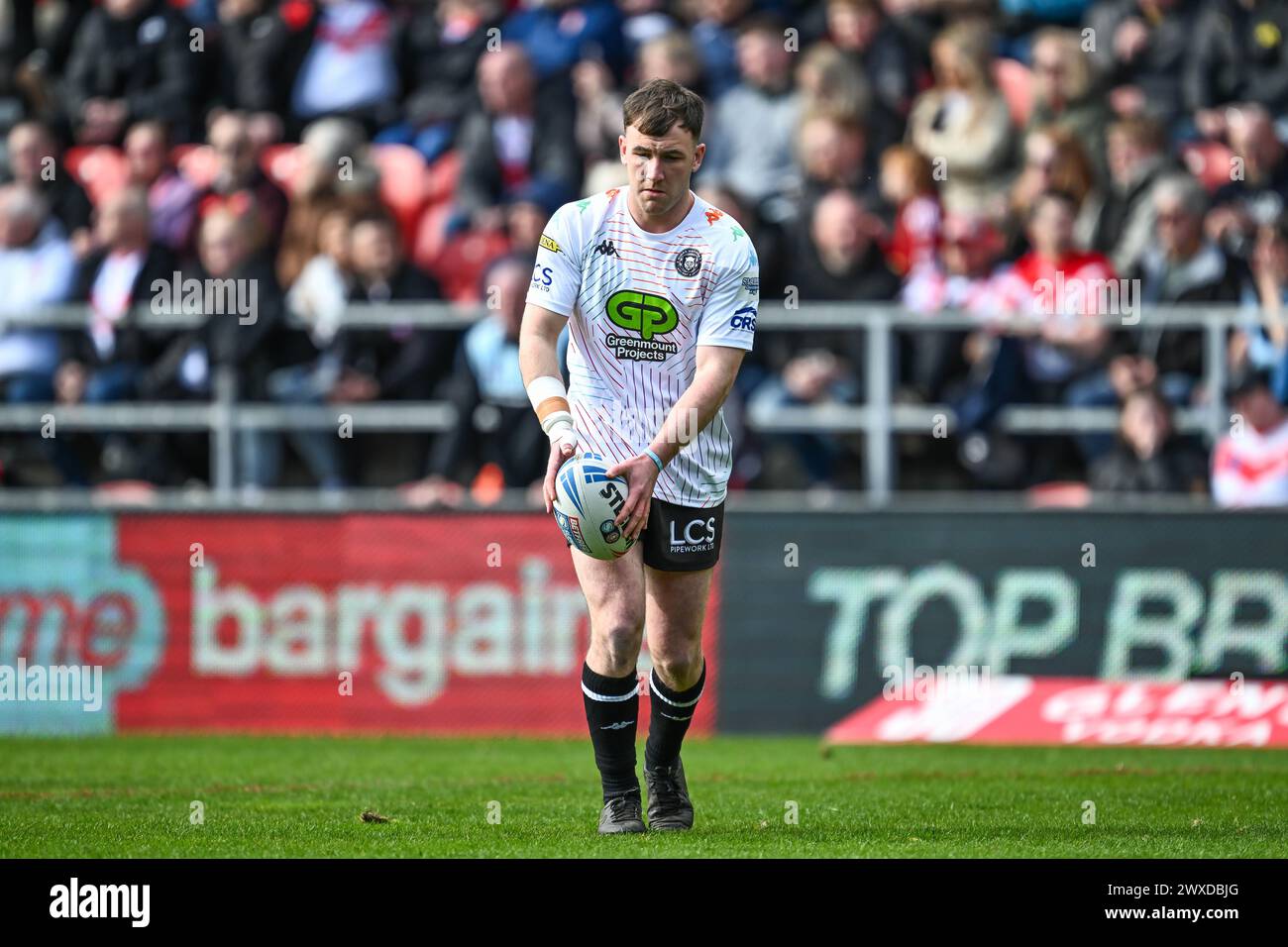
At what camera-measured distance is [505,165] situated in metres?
15.8

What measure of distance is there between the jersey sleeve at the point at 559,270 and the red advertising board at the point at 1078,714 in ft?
20.8

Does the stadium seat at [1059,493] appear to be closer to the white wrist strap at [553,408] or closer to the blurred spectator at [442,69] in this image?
the blurred spectator at [442,69]

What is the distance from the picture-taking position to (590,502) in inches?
310

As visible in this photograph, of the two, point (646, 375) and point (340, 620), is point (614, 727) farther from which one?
point (340, 620)

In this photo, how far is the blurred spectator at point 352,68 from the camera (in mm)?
16484

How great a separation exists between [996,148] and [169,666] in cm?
692

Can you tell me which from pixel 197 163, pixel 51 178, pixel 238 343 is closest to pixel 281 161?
pixel 197 163

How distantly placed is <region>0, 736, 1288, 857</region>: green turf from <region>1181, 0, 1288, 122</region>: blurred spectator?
5.30 metres

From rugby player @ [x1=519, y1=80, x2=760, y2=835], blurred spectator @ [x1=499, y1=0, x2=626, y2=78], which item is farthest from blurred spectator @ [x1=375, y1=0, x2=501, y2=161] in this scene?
rugby player @ [x1=519, y1=80, x2=760, y2=835]

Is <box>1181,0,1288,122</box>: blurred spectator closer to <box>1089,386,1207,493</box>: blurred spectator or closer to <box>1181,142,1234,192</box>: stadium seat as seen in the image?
<box>1181,142,1234,192</box>: stadium seat

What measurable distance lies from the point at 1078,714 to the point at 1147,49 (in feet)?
17.7

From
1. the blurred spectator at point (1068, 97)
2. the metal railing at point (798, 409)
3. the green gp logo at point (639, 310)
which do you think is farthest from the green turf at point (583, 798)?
the blurred spectator at point (1068, 97)

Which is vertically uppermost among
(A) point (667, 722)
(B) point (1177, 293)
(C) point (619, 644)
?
(B) point (1177, 293)
